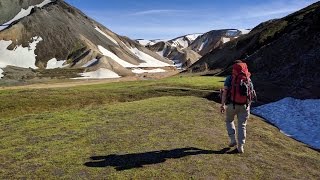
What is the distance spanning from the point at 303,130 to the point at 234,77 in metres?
12.6

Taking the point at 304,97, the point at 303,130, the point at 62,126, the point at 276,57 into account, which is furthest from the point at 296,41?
the point at 62,126

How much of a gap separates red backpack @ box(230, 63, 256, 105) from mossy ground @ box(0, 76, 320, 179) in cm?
241

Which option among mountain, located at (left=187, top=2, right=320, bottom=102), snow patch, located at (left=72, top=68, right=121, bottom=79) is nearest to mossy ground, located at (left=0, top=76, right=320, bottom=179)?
mountain, located at (left=187, top=2, right=320, bottom=102)

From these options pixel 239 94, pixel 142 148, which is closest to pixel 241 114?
pixel 239 94

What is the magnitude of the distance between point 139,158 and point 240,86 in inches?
202

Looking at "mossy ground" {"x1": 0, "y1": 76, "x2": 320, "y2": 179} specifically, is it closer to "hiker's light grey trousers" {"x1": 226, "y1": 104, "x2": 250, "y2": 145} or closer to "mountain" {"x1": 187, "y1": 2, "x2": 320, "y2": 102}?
"hiker's light grey trousers" {"x1": 226, "y1": 104, "x2": 250, "y2": 145}

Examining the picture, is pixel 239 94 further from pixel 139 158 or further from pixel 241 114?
pixel 139 158

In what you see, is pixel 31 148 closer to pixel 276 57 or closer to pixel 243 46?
pixel 276 57

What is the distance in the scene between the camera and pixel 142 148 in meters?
18.2

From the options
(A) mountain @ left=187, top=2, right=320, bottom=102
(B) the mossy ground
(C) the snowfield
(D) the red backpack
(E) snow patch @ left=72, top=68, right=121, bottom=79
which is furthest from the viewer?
(E) snow patch @ left=72, top=68, right=121, bottom=79

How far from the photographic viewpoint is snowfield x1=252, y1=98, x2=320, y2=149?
26.5m

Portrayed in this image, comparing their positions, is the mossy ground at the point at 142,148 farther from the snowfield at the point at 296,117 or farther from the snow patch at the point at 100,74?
the snow patch at the point at 100,74

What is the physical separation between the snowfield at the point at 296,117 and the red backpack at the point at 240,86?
8524 mm

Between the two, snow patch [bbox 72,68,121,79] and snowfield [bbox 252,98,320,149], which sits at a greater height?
snow patch [bbox 72,68,121,79]
